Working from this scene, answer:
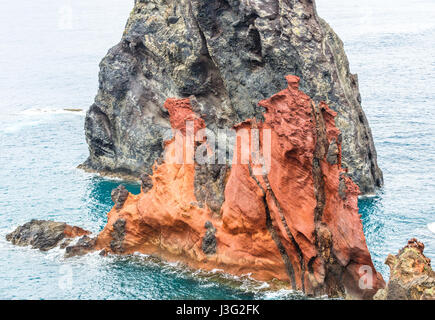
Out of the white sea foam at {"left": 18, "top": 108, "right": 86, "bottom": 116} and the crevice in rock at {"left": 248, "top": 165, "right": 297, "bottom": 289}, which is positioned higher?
the white sea foam at {"left": 18, "top": 108, "right": 86, "bottom": 116}

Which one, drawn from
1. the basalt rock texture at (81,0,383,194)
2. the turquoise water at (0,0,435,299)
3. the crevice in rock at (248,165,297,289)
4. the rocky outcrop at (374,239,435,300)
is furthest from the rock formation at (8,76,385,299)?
the basalt rock texture at (81,0,383,194)

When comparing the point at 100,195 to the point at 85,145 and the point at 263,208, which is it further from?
the point at 263,208

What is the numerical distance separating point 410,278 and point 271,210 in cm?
939

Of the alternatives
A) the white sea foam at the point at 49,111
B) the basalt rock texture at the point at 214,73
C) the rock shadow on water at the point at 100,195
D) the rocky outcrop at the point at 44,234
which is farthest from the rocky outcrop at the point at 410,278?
the white sea foam at the point at 49,111

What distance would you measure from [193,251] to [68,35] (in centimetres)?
10820

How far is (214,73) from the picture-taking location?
60375 mm

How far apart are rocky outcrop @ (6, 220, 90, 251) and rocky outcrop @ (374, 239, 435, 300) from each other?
23.7 meters

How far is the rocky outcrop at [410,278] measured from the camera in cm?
2845

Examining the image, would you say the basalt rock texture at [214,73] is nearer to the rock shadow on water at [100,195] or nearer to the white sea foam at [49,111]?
the rock shadow on water at [100,195]

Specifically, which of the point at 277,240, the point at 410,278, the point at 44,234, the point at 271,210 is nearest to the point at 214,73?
the point at 44,234

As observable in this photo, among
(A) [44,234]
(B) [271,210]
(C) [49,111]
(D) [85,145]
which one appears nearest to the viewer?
(B) [271,210]

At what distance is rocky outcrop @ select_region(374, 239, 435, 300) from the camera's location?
28.5m

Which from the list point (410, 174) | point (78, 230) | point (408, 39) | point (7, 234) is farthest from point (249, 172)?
point (408, 39)

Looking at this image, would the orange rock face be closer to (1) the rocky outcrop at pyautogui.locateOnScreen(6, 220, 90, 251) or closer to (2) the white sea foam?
(1) the rocky outcrop at pyautogui.locateOnScreen(6, 220, 90, 251)
